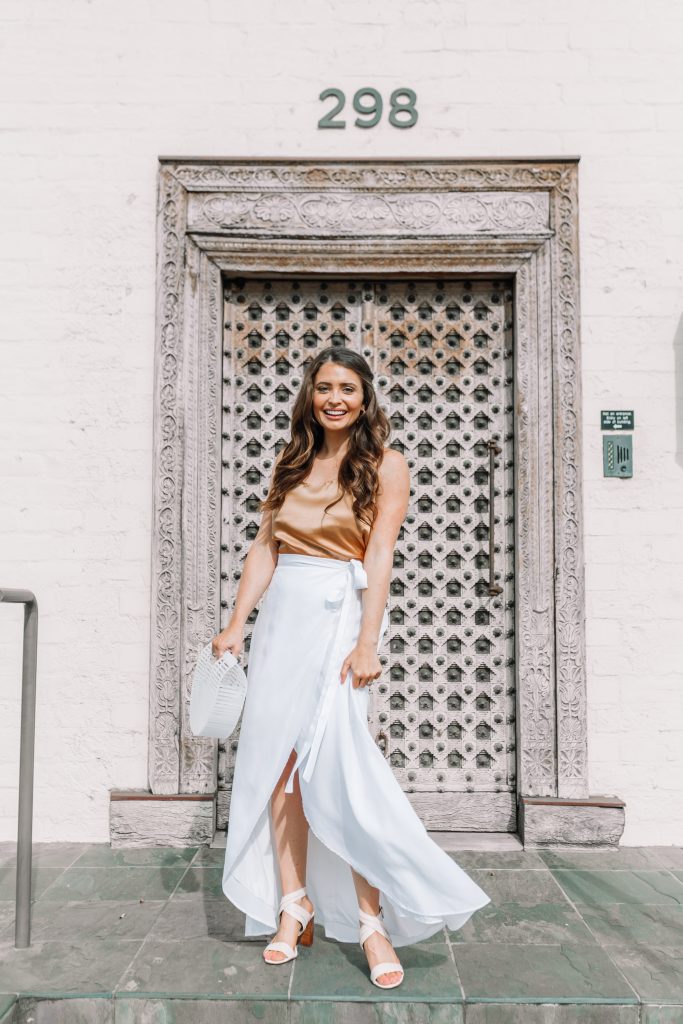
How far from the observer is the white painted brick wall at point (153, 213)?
4328mm

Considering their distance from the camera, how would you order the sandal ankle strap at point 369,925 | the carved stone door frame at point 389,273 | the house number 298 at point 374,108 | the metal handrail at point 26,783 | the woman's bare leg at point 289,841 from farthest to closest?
the house number 298 at point 374,108 → the carved stone door frame at point 389,273 → the metal handrail at point 26,783 → the woman's bare leg at point 289,841 → the sandal ankle strap at point 369,925

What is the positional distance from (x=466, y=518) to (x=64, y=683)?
2.35 meters

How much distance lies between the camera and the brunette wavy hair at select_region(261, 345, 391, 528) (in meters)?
2.89

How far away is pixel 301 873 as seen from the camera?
2912 mm

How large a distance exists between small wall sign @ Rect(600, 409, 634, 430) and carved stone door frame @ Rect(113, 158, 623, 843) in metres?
0.15

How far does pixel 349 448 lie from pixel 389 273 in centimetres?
186

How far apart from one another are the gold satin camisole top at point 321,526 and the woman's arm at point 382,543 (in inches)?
2.5

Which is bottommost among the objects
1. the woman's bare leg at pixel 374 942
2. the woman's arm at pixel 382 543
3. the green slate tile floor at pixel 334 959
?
the green slate tile floor at pixel 334 959

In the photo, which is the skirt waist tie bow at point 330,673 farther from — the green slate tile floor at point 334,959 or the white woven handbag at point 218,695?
the green slate tile floor at point 334,959

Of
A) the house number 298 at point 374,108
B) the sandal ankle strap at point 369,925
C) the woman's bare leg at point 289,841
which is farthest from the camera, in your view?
the house number 298 at point 374,108

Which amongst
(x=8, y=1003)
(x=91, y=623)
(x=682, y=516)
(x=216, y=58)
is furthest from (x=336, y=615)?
(x=216, y=58)

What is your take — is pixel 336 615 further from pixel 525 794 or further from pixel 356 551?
pixel 525 794

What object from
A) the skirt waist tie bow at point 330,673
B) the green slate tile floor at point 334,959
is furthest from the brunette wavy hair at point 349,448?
the green slate tile floor at point 334,959

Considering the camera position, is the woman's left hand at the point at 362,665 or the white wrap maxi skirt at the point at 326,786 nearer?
the white wrap maxi skirt at the point at 326,786
